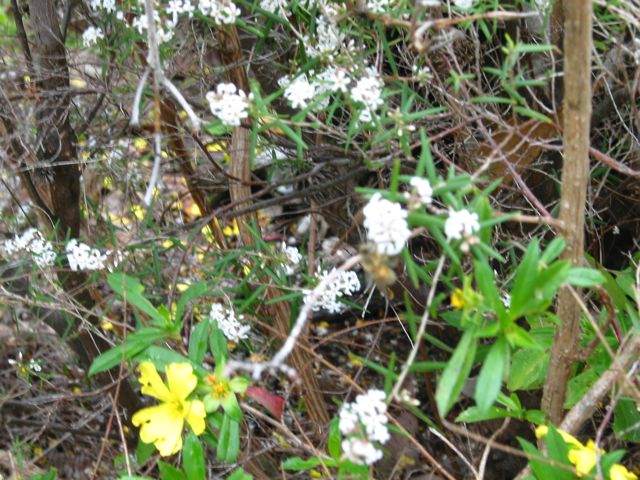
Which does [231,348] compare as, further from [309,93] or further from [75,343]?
[309,93]

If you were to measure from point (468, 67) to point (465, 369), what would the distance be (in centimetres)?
89

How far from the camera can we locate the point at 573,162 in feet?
3.77

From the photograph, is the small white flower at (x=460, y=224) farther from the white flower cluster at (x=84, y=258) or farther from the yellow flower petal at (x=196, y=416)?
the white flower cluster at (x=84, y=258)

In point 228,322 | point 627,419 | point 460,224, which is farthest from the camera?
point 228,322

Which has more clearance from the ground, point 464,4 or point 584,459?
point 464,4

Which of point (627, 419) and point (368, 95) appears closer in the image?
point (368, 95)

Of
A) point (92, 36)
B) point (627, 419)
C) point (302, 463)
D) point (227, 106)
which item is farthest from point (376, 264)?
point (92, 36)

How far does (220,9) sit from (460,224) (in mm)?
697

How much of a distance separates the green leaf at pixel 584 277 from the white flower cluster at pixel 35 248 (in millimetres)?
1120

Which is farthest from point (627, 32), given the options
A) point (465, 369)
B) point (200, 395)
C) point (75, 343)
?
point (75, 343)

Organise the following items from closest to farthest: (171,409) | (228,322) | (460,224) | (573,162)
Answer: (460,224) < (573,162) < (171,409) < (228,322)

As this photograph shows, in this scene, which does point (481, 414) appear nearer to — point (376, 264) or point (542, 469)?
point (542, 469)

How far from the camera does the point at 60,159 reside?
1.88 metres

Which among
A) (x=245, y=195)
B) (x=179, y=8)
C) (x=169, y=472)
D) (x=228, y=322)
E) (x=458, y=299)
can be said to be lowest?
(x=169, y=472)
